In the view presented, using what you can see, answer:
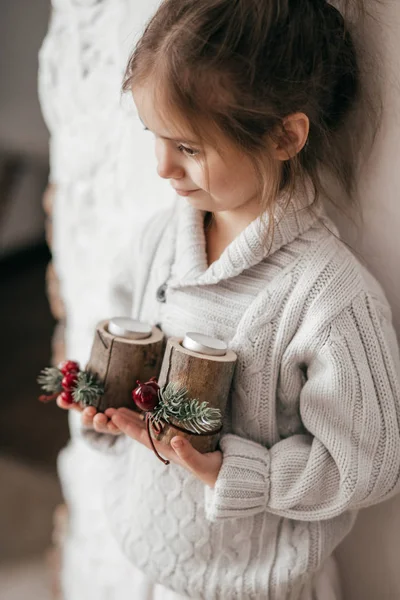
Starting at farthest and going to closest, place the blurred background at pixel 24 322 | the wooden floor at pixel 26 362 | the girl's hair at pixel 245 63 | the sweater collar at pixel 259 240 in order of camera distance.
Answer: the wooden floor at pixel 26 362
the blurred background at pixel 24 322
the sweater collar at pixel 259 240
the girl's hair at pixel 245 63

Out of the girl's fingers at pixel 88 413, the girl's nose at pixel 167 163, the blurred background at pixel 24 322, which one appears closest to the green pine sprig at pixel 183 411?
the girl's fingers at pixel 88 413

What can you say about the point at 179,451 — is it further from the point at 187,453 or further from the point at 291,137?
the point at 291,137

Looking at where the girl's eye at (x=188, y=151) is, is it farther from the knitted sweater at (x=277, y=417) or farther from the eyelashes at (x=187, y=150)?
the knitted sweater at (x=277, y=417)

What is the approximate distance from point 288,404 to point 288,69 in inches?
14.2

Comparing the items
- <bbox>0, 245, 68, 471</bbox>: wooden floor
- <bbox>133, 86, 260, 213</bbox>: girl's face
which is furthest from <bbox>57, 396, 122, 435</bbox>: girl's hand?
<bbox>0, 245, 68, 471</bbox>: wooden floor

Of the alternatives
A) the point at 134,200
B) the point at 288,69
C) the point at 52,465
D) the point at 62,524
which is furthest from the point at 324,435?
the point at 52,465

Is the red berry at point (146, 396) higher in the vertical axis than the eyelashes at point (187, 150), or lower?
lower

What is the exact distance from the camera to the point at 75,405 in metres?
0.75

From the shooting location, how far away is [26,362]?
1.86 meters

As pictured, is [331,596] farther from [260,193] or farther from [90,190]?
[90,190]

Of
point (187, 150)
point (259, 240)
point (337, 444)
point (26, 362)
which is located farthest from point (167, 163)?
point (26, 362)

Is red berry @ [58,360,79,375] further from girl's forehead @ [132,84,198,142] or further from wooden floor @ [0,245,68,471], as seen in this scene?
wooden floor @ [0,245,68,471]

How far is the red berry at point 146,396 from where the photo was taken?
637 millimetres

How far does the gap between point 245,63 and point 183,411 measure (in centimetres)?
33
